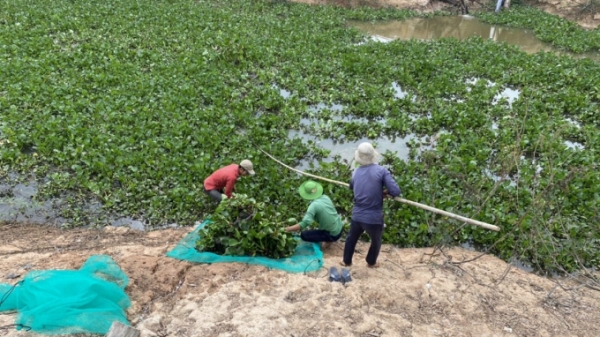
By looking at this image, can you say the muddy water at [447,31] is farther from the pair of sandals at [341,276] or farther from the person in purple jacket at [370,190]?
the pair of sandals at [341,276]

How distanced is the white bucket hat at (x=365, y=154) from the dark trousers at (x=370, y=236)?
69 cm

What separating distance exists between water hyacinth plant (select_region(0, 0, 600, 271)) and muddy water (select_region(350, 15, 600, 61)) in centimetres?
185

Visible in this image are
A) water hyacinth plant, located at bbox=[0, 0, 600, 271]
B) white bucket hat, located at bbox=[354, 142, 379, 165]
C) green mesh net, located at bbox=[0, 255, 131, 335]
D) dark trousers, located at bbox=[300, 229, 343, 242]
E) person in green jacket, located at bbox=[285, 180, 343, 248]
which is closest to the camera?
green mesh net, located at bbox=[0, 255, 131, 335]

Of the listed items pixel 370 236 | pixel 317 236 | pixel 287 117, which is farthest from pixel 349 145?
pixel 370 236

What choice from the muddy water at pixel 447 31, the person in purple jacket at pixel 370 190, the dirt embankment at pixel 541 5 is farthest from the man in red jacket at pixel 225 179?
the dirt embankment at pixel 541 5

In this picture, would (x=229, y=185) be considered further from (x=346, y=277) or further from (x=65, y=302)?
(x=65, y=302)

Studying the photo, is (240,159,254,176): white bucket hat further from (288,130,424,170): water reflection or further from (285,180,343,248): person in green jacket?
(288,130,424,170): water reflection

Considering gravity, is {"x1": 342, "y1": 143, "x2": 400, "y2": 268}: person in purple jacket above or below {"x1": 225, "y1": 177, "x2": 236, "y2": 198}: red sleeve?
above

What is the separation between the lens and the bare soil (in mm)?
4078

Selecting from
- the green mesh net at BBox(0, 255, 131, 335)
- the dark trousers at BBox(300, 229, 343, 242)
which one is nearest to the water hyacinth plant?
the dark trousers at BBox(300, 229, 343, 242)

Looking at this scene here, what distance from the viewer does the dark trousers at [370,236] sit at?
4.94 m

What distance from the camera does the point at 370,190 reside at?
189 inches

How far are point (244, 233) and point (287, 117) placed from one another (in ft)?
14.8

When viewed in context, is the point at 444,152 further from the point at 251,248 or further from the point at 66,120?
the point at 66,120
